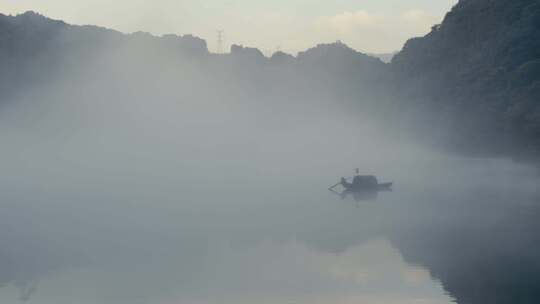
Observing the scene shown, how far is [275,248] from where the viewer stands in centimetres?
6481

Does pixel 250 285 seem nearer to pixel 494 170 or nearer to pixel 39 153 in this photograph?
pixel 494 170

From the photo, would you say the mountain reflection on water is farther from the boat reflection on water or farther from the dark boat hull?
the boat reflection on water

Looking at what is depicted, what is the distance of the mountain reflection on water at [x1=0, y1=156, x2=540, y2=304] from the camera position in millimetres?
48969

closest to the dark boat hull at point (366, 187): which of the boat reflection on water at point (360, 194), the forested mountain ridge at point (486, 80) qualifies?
the boat reflection on water at point (360, 194)

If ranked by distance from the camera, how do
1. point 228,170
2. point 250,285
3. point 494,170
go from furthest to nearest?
1. point 228,170
2. point 494,170
3. point 250,285

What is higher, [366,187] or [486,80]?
[486,80]

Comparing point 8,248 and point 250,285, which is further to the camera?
point 8,248

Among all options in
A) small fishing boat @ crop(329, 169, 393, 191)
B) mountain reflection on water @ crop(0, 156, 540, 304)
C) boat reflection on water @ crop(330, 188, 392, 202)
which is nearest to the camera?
mountain reflection on water @ crop(0, 156, 540, 304)

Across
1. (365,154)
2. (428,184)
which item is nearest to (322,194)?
(428,184)

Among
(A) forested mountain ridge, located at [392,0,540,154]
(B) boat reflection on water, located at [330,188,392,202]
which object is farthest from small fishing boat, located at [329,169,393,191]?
(A) forested mountain ridge, located at [392,0,540,154]

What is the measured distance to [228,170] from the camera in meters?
150

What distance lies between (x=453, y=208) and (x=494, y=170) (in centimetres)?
4521

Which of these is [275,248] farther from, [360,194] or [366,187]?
[366,187]

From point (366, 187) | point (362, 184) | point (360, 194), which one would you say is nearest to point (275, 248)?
point (360, 194)
